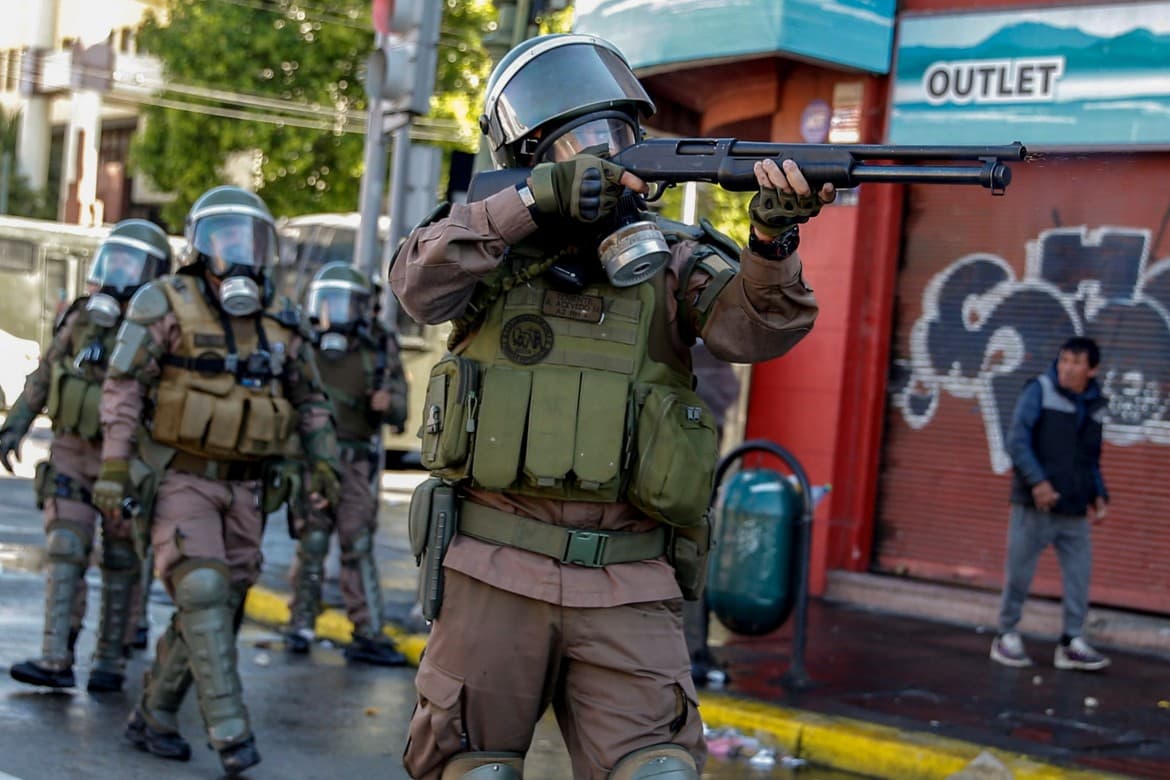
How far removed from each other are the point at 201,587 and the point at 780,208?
311 cm

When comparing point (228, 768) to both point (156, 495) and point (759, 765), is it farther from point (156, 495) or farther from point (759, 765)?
point (759, 765)

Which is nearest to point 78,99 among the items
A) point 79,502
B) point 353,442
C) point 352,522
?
point 353,442

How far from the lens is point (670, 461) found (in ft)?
11.6

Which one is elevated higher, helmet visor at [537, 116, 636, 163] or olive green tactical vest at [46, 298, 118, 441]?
helmet visor at [537, 116, 636, 163]

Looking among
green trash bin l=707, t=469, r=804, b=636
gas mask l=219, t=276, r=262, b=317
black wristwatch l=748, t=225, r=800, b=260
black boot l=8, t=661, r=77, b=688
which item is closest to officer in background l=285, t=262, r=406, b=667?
black boot l=8, t=661, r=77, b=688

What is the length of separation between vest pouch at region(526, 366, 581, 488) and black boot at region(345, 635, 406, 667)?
15.1ft

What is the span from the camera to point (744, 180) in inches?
130

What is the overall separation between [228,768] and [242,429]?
4.04 ft

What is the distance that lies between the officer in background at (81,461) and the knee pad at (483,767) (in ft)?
11.1

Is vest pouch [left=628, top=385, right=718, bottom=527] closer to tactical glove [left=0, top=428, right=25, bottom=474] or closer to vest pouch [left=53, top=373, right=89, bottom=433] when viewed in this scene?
vest pouch [left=53, top=373, right=89, bottom=433]

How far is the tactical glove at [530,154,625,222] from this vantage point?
339 cm

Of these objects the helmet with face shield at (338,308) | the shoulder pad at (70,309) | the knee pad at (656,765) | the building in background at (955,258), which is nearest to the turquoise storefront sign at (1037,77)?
the building in background at (955,258)

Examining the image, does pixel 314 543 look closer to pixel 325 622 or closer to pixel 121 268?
pixel 325 622

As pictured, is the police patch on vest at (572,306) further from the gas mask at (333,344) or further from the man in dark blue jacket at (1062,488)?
the man in dark blue jacket at (1062,488)
